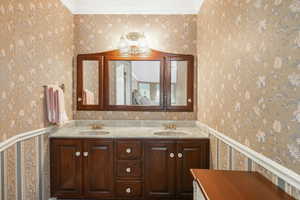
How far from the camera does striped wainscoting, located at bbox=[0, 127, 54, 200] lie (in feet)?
5.38

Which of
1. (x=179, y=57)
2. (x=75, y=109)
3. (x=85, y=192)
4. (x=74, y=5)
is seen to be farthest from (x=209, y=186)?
(x=74, y=5)

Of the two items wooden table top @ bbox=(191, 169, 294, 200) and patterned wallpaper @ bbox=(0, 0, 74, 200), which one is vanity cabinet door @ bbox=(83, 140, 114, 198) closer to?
patterned wallpaper @ bbox=(0, 0, 74, 200)

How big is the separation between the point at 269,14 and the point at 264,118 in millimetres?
556

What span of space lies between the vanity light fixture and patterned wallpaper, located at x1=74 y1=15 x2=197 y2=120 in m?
0.09

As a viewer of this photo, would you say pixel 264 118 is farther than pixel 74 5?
No

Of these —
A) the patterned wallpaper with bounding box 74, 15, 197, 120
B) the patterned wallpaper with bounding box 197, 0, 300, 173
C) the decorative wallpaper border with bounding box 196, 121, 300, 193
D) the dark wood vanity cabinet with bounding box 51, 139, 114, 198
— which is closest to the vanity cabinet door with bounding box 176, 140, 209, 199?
the decorative wallpaper border with bounding box 196, 121, 300, 193

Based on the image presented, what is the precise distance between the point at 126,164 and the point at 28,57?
4.82ft

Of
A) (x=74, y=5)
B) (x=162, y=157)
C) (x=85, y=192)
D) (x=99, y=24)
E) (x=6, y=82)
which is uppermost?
(x=74, y=5)

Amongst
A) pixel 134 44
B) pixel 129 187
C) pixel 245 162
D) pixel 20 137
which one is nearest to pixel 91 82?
pixel 134 44

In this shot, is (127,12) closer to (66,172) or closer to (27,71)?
(27,71)

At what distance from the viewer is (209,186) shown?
1124 millimetres

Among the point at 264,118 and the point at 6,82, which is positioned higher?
the point at 6,82

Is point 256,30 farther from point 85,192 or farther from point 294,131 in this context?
point 85,192

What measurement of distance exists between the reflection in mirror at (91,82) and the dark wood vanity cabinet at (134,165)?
2.52 feet
